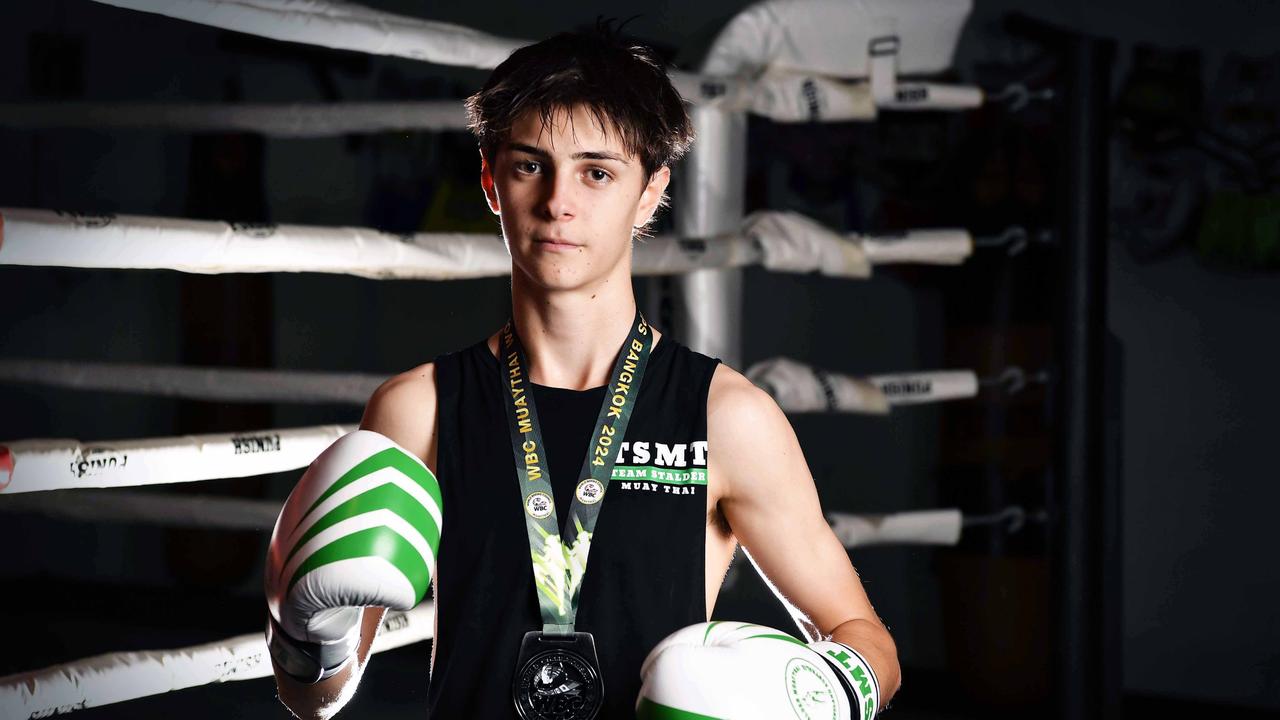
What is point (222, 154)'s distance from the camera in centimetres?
473

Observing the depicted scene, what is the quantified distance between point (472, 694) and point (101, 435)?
4.17 m

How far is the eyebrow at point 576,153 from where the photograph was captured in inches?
50.2

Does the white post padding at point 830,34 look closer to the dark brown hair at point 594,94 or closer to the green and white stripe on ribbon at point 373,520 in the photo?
the dark brown hair at point 594,94

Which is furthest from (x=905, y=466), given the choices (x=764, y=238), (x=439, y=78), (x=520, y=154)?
(x=520, y=154)

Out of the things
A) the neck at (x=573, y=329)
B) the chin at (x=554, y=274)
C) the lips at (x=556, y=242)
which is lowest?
the neck at (x=573, y=329)

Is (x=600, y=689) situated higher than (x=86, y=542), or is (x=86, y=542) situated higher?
(x=600, y=689)

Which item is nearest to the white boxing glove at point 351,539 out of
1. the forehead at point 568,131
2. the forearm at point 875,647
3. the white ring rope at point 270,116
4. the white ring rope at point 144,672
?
the forehead at point 568,131

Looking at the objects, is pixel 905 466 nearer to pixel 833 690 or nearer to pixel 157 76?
pixel 833 690

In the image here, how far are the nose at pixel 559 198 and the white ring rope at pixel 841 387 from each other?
1.32 meters

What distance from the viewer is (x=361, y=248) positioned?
6.53 feet

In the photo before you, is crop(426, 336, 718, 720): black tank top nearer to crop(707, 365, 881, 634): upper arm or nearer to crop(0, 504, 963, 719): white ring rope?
crop(707, 365, 881, 634): upper arm

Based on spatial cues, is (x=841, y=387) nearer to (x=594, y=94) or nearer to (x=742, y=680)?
(x=594, y=94)

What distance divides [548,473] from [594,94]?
381 mm

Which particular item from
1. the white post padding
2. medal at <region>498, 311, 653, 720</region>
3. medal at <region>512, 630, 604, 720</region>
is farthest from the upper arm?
the white post padding
